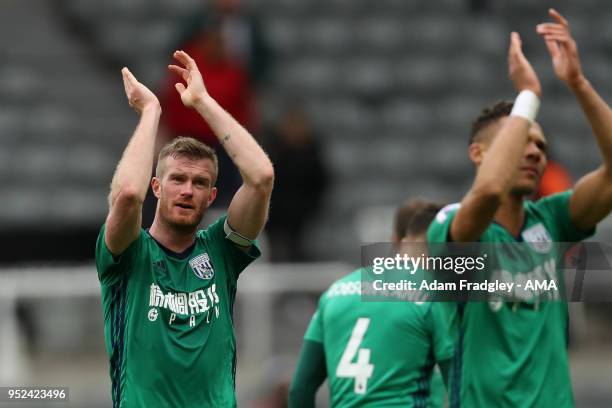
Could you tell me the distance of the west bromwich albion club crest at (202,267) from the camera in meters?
5.60

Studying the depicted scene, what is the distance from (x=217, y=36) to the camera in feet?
40.3

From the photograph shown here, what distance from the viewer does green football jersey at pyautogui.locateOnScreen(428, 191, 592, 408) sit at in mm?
5496

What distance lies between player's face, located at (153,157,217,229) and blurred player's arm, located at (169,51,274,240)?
144mm

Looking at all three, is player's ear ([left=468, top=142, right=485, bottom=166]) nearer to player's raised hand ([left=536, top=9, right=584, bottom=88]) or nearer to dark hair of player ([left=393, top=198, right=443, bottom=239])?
player's raised hand ([left=536, top=9, right=584, bottom=88])

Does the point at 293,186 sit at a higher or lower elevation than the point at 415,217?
higher

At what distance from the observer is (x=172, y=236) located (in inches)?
223

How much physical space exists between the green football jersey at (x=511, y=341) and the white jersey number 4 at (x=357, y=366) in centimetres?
109

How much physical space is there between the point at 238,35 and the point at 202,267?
7.70m

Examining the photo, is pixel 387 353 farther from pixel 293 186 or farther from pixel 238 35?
pixel 238 35

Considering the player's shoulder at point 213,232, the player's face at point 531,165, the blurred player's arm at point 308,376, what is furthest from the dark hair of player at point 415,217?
the player's shoulder at point 213,232

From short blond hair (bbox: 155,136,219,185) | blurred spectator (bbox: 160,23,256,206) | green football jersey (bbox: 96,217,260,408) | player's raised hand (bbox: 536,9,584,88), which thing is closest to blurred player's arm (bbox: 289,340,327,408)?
green football jersey (bbox: 96,217,260,408)

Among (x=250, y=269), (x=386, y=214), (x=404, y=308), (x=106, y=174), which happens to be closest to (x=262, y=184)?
(x=404, y=308)

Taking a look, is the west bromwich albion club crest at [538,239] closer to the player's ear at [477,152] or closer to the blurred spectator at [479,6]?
the player's ear at [477,152]

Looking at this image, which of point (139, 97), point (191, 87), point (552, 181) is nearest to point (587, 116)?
point (191, 87)
